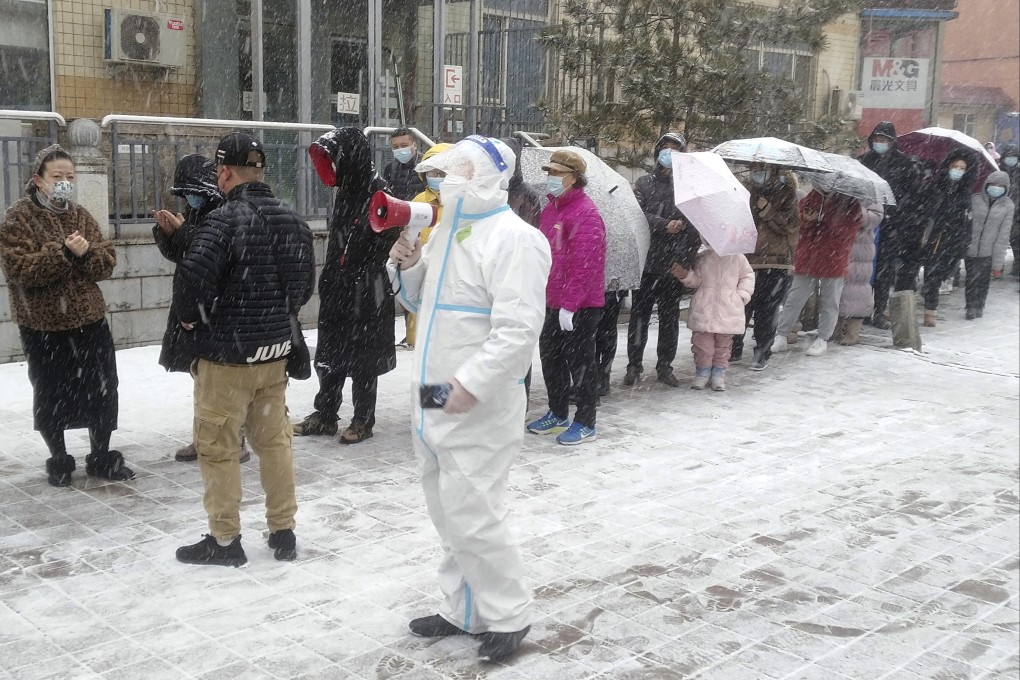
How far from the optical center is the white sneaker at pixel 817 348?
10.5 metres

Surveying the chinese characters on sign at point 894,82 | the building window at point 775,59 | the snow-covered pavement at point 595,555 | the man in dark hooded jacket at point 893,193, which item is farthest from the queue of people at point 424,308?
the chinese characters on sign at point 894,82

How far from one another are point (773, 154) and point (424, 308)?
5.79m

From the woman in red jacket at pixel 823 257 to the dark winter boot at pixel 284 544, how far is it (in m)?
6.67

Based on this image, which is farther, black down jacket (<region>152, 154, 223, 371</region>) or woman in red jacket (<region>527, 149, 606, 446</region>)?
woman in red jacket (<region>527, 149, 606, 446</region>)

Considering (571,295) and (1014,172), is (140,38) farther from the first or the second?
(1014,172)

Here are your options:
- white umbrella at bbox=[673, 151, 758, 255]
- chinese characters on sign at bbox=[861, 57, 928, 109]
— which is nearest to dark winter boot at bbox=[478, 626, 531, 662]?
white umbrella at bbox=[673, 151, 758, 255]

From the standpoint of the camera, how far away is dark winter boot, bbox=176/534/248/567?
4883 mm

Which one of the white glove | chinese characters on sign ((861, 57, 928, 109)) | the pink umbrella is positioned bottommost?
the white glove

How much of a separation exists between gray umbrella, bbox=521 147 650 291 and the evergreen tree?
10.9 ft

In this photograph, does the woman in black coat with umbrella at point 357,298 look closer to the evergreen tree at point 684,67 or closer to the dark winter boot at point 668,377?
the dark winter boot at point 668,377

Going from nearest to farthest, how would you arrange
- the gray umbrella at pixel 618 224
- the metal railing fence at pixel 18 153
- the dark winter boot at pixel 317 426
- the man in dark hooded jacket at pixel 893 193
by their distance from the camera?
the dark winter boot at pixel 317 426 → the gray umbrella at pixel 618 224 → the metal railing fence at pixel 18 153 → the man in dark hooded jacket at pixel 893 193

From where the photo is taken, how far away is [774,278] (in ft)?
32.4

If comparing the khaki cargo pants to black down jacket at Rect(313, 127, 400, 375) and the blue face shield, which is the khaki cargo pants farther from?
the blue face shield

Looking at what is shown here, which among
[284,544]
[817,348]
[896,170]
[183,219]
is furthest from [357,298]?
[896,170]
